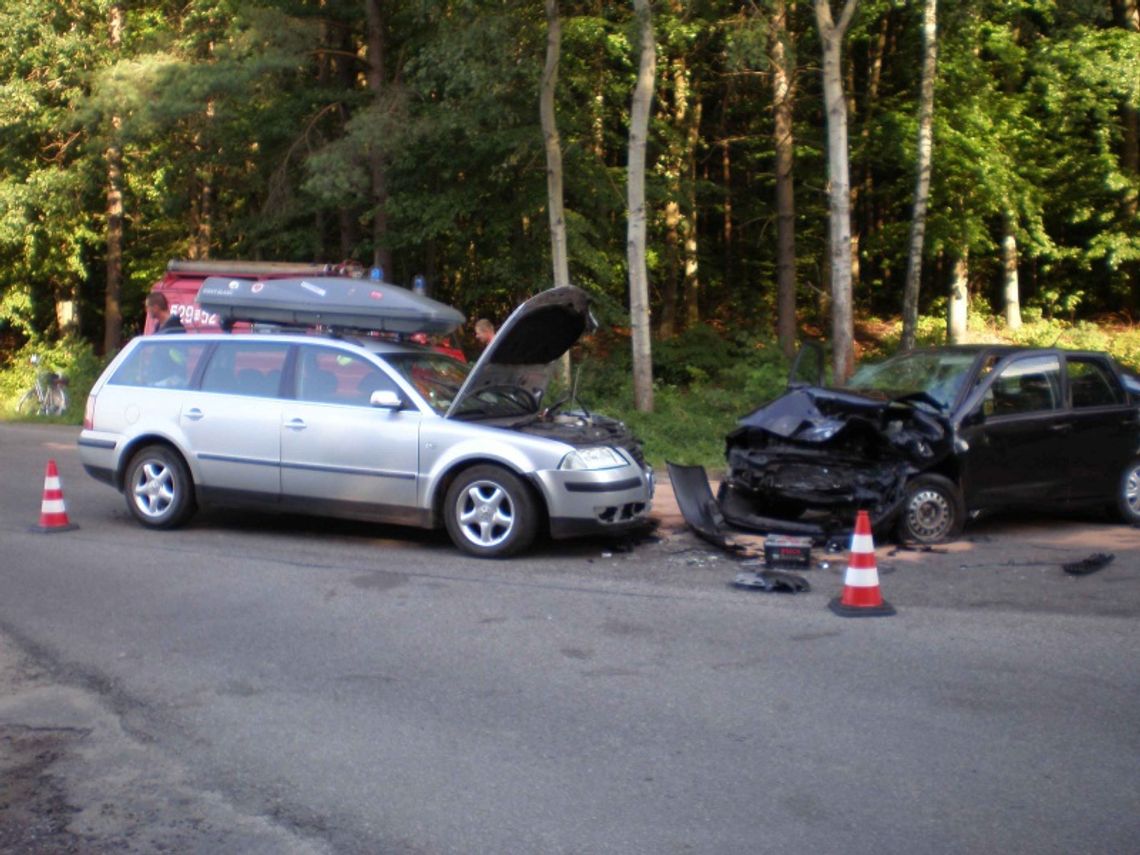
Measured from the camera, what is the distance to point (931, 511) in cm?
1020

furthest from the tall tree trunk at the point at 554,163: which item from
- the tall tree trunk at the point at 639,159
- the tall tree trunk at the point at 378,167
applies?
the tall tree trunk at the point at 378,167

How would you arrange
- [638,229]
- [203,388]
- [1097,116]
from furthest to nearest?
[1097,116], [638,229], [203,388]

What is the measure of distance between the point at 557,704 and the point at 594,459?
139 inches

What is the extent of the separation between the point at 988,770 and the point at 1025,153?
2453cm

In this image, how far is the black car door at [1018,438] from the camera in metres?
10.5

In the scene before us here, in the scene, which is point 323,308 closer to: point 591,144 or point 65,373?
point 591,144

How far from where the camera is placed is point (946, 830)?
15.8ft

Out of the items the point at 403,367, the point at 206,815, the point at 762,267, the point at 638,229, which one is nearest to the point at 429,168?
the point at 638,229

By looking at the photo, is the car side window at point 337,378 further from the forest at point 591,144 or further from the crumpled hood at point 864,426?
the forest at point 591,144

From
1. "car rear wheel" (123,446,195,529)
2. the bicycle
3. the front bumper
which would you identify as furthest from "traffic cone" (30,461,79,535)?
the bicycle

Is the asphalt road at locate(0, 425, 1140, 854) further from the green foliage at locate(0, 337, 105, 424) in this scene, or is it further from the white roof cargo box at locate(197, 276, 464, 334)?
the green foliage at locate(0, 337, 105, 424)

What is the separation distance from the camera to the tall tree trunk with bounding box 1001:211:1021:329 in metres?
28.3

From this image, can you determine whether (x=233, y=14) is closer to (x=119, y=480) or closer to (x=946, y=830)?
(x=119, y=480)

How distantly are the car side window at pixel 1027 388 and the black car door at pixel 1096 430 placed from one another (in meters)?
0.18
